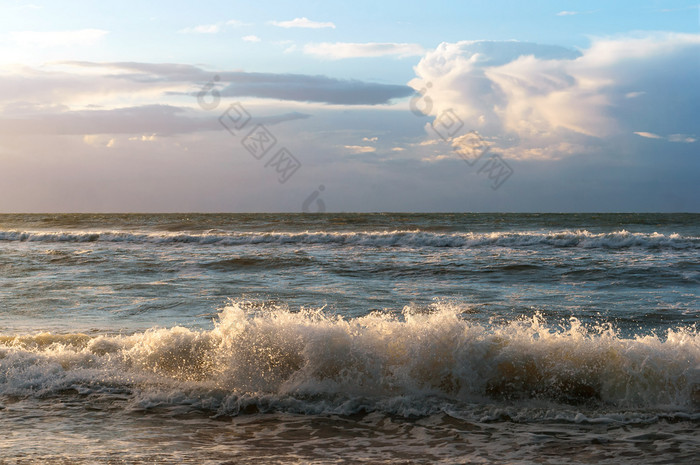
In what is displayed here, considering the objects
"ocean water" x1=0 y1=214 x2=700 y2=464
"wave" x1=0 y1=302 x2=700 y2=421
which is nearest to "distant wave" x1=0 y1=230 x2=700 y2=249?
"ocean water" x1=0 y1=214 x2=700 y2=464

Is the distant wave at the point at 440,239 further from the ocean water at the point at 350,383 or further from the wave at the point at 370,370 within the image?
the wave at the point at 370,370

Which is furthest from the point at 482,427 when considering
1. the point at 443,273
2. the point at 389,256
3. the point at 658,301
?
the point at 389,256

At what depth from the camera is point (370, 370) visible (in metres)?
6.60

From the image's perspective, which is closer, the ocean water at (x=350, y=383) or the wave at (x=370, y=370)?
the ocean water at (x=350, y=383)

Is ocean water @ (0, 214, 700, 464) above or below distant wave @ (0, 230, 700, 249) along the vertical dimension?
below

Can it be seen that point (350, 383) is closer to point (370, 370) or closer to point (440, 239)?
point (370, 370)

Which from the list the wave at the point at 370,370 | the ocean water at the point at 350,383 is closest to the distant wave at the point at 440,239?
the ocean water at the point at 350,383

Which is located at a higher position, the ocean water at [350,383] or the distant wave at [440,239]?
the distant wave at [440,239]

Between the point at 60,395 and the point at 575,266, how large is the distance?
1512 cm

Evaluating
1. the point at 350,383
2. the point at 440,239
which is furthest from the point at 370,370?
the point at 440,239

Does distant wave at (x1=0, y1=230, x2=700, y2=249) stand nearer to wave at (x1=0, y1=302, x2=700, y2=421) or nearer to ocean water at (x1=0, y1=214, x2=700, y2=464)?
ocean water at (x1=0, y1=214, x2=700, y2=464)

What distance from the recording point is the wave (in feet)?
20.0

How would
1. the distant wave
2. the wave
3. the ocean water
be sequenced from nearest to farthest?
the ocean water
the wave
the distant wave

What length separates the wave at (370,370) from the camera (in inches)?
240
